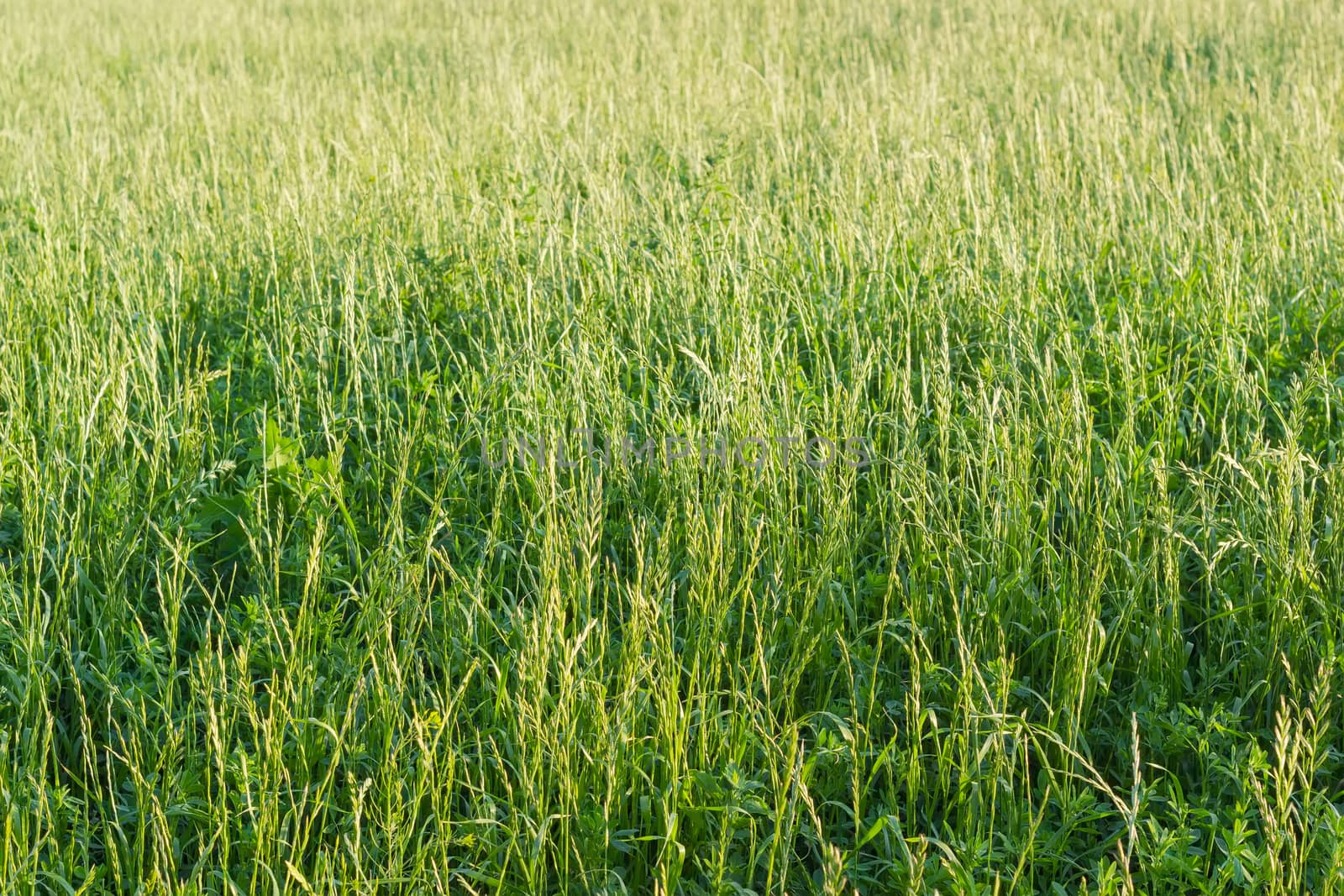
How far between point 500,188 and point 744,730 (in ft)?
10.0

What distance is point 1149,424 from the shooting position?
110 inches

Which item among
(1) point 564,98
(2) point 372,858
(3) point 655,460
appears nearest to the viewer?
(2) point 372,858

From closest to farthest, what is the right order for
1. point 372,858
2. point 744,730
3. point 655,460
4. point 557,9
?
point 372,858
point 744,730
point 655,460
point 557,9

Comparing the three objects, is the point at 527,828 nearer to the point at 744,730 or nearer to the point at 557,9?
the point at 744,730

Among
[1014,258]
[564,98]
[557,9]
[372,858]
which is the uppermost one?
[557,9]

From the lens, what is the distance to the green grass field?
1758 mm

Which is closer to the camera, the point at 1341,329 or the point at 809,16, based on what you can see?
the point at 1341,329

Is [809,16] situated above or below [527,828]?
above

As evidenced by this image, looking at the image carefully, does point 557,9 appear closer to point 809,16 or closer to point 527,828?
point 809,16

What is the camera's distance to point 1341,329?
313cm

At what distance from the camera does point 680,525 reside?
2418mm

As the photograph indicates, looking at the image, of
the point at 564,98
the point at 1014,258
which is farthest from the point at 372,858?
the point at 564,98

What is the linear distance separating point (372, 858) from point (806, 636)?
0.89 meters

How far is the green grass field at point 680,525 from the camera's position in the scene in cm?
176
